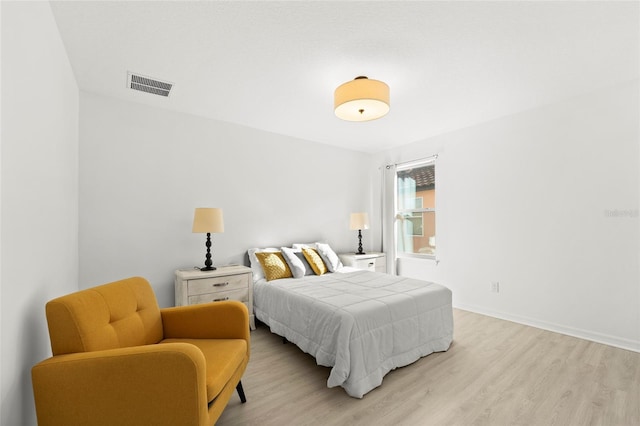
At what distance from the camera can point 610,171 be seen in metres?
2.95

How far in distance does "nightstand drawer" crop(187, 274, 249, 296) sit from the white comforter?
0.77 feet

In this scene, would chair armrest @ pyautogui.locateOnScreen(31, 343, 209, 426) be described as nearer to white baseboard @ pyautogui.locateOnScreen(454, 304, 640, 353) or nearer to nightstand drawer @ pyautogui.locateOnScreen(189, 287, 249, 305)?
nightstand drawer @ pyautogui.locateOnScreen(189, 287, 249, 305)

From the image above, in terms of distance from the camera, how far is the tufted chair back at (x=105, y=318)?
53.2 inches

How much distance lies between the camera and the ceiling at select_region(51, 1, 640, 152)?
1.90 metres

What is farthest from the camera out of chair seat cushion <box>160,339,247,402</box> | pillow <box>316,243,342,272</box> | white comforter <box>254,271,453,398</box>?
pillow <box>316,243,342,272</box>

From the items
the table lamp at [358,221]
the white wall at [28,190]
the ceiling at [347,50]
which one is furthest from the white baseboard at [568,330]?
the white wall at [28,190]

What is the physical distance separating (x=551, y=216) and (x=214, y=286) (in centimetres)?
378

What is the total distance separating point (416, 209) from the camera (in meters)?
4.89

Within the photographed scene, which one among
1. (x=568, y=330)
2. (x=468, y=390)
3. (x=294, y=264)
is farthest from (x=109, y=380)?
(x=568, y=330)

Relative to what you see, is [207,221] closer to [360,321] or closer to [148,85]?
[148,85]

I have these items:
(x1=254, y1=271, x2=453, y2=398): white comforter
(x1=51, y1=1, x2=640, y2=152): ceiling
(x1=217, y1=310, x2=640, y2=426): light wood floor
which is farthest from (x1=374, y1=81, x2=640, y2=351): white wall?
(x1=254, y1=271, x2=453, y2=398): white comforter

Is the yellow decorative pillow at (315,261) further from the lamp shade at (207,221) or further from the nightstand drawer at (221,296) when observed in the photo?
the lamp shade at (207,221)

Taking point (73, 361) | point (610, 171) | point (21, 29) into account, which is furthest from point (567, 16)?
point (73, 361)

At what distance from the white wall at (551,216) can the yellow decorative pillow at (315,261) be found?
6.11 feet
